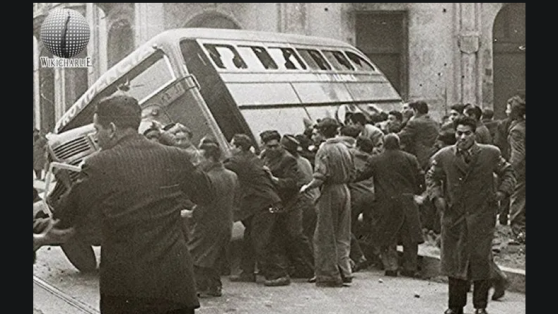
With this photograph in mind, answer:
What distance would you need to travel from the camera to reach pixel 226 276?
6805 mm

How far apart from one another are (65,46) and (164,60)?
96.4 inches

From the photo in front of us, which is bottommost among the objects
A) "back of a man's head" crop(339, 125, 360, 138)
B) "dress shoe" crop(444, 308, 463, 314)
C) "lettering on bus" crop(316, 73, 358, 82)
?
"dress shoe" crop(444, 308, 463, 314)

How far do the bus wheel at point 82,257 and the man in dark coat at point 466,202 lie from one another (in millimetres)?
2937

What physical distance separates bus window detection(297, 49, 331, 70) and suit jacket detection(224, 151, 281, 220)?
8.65 feet

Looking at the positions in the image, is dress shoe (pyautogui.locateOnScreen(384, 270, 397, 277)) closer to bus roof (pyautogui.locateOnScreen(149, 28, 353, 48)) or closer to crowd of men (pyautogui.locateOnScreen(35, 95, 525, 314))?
crowd of men (pyautogui.locateOnScreen(35, 95, 525, 314))

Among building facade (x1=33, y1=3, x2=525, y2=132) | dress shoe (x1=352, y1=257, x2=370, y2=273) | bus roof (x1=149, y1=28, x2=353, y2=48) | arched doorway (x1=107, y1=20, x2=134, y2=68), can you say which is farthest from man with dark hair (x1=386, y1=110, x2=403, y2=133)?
arched doorway (x1=107, y1=20, x2=134, y2=68)

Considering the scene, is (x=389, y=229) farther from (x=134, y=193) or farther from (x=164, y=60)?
(x=134, y=193)

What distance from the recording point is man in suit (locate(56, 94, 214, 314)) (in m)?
3.38

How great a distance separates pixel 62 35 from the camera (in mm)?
4637

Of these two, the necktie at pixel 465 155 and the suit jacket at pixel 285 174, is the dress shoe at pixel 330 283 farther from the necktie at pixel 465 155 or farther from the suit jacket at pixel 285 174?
the necktie at pixel 465 155

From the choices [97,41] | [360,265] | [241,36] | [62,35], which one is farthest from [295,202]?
[62,35]

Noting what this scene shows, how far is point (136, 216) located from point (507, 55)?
17.2 ft

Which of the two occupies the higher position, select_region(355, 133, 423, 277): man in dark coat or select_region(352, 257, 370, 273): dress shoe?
select_region(355, 133, 423, 277): man in dark coat

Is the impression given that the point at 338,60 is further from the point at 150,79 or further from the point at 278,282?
the point at 278,282
